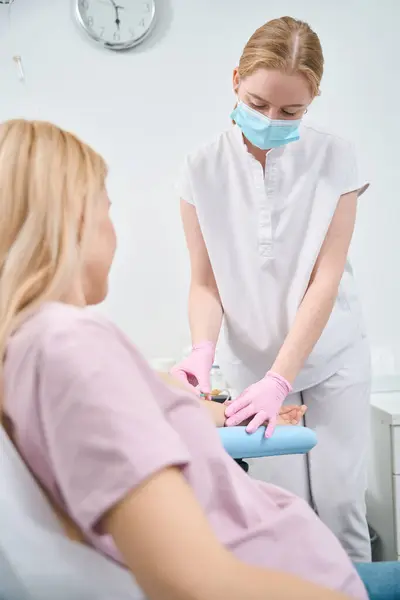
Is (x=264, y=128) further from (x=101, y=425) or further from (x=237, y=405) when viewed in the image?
(x=101, y=425)

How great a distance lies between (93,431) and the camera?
448mm

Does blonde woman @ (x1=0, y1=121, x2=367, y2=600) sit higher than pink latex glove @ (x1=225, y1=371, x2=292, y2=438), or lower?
higher

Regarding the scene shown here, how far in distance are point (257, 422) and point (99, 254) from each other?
44 cm

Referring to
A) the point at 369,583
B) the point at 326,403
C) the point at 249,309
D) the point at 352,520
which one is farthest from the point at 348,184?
the point at 369,583

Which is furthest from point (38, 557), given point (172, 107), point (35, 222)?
point (172, 107)

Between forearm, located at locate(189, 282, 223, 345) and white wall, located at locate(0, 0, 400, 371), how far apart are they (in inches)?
24.1

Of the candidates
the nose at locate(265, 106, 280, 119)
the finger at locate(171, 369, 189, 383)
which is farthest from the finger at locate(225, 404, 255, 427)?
the nose at locate(265, 106, 280, 119)

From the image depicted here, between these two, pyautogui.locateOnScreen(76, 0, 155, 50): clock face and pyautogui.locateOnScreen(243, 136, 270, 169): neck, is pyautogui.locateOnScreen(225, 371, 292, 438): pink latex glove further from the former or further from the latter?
pyautogui.locateOnScreen(76, 0, 155, 50): clock face

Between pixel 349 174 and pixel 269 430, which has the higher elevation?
pixel 349 174

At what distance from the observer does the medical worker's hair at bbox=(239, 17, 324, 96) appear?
1.20m

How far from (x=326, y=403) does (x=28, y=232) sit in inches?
41.0

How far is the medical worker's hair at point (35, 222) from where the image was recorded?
55 centimetres

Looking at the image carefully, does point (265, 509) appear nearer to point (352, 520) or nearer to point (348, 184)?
point (352, 520)

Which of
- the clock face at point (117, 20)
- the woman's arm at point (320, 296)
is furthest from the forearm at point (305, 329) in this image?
the clock face at point (117, 20)
